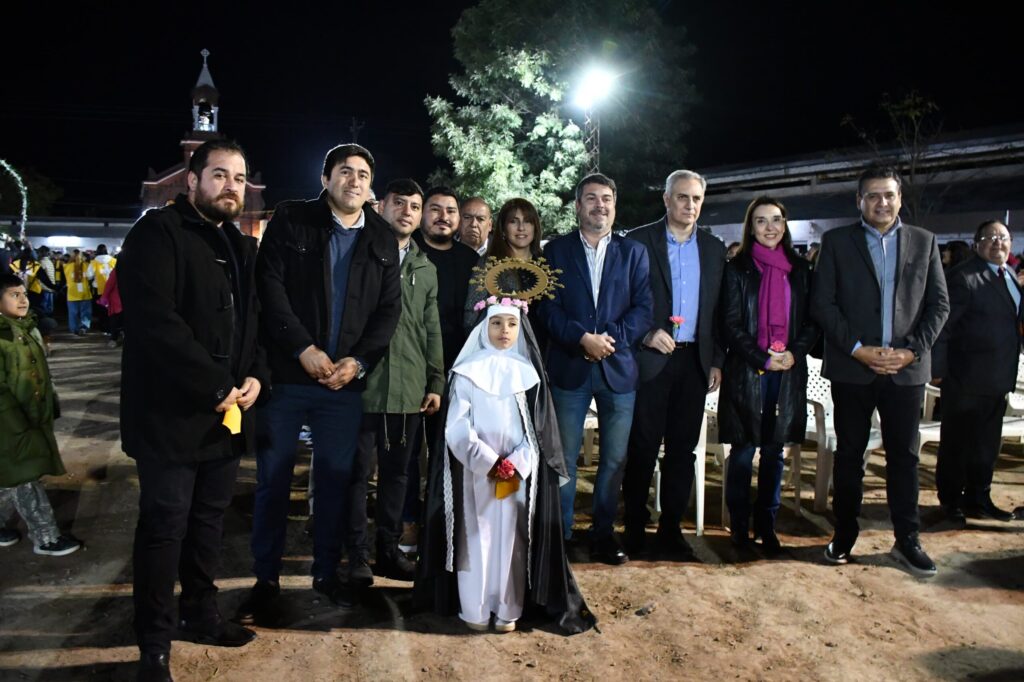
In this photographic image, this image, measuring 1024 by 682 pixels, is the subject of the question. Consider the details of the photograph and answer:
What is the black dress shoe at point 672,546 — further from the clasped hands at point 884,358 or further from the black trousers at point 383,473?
the black trousers at point 383,473

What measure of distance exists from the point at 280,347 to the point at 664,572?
A: 8.52ft

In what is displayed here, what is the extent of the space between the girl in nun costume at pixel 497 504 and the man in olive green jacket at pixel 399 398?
531mm

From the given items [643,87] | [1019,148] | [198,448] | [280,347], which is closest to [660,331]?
[280,347]

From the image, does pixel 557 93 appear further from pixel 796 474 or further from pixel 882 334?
pixel 882 334

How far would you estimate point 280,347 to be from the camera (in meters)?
3.80

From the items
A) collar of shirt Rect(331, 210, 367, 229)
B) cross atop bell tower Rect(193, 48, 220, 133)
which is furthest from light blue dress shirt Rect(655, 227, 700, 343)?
cross atop bell tower Rect(193, 48, 220, 133)

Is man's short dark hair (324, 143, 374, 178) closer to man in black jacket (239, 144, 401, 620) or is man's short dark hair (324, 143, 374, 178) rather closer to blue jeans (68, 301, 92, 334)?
man in black jacket (239, 144, 401, 620)

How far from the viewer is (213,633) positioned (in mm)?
3475

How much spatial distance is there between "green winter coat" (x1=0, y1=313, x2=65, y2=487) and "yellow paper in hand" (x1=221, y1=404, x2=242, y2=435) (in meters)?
1.91

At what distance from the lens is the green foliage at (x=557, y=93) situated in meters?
17.8

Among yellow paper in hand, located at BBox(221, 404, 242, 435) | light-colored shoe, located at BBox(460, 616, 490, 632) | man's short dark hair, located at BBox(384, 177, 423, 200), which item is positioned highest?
man's short dark hair, located at BBox(384, 177, 423, 200)

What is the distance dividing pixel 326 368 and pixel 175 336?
0.81 metres

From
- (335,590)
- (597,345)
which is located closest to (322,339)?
(335,590)

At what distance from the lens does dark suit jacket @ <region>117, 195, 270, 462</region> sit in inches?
122
